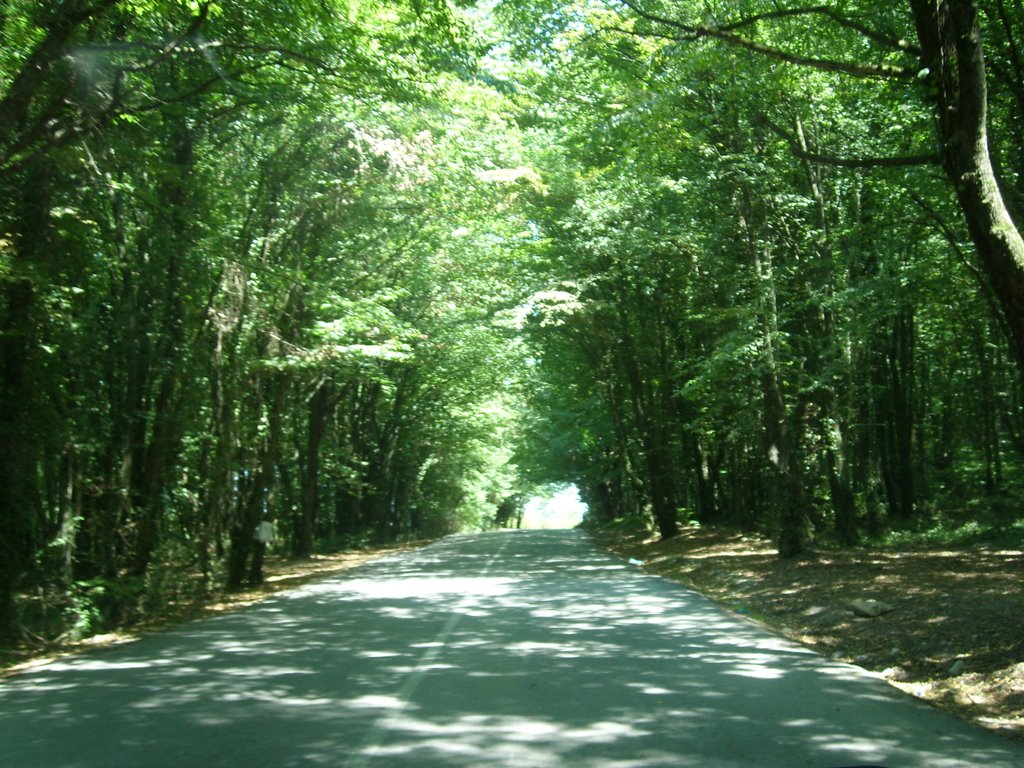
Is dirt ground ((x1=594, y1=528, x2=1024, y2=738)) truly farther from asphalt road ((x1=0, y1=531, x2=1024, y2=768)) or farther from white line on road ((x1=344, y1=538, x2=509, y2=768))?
white line on road ((x1=344, y1=538, x2=509, y2=768))

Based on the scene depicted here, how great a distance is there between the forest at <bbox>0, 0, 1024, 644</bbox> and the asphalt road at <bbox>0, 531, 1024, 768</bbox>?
3.34 metres

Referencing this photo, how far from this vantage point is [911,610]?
445 inches

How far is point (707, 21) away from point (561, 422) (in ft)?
95.9

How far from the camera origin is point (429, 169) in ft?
65.0

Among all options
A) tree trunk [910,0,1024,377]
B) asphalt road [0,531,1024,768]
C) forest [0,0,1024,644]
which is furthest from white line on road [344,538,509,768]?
tree trunk [910,0,1024,377]

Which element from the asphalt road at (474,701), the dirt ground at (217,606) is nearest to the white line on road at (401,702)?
the asphalt road at (474,701)

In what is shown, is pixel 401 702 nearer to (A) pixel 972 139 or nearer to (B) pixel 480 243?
(A) pixel 972 139

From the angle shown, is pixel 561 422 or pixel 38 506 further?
pixel 561 422

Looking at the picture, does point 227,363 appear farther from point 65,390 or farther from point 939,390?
point 939,390

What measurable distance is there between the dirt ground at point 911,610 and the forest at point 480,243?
80.9 inches

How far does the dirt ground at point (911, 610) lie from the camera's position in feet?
25.6

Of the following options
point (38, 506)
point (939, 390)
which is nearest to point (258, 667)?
point (38, 506)

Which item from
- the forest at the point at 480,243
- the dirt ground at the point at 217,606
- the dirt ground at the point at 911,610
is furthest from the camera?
the forest at the point at 480,243

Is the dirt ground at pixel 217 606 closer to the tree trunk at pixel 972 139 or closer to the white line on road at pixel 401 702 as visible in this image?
the white line on road at pixel 401 702
